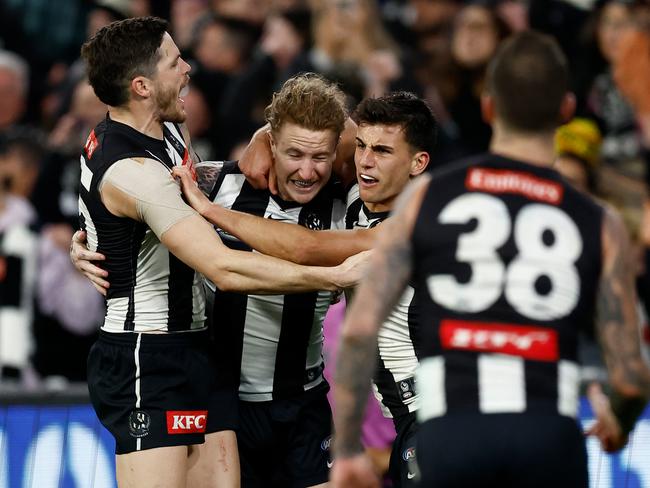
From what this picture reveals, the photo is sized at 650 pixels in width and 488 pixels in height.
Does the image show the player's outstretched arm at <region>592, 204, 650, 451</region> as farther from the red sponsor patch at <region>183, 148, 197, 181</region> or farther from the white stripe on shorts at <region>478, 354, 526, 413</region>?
the red sponsor patch at <region>183, 148, 197, 181</region>

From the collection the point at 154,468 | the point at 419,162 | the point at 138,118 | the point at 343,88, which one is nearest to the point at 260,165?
the point at 138,118

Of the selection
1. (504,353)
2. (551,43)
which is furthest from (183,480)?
(551,43)

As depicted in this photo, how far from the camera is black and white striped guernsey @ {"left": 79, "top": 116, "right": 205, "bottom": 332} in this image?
5219 millimetres

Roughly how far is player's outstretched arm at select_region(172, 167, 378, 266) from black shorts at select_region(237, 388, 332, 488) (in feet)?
2.96

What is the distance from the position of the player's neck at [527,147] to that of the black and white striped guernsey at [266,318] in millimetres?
1875

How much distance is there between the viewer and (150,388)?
5.27 meters

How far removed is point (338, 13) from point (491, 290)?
6338 millimetres

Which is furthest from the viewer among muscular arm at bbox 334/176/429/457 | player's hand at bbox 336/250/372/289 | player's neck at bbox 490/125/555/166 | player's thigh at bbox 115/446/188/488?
player's thigh at bbox 115/446/188/488

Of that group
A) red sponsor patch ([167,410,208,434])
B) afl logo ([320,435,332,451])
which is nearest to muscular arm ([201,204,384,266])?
red sponsor patch ([167,410,208,434])

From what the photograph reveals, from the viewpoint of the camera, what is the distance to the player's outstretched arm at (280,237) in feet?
16.9

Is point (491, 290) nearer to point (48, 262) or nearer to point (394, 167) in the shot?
point (394, 167)

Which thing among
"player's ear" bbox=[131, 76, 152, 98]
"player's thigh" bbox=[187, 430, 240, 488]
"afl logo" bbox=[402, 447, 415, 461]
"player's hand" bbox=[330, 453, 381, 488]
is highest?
"player's ear" bbox=[131, 76, 152, 98]

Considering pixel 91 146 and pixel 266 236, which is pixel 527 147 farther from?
pixel 91 146

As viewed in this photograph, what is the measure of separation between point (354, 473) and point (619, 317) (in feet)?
3.23
